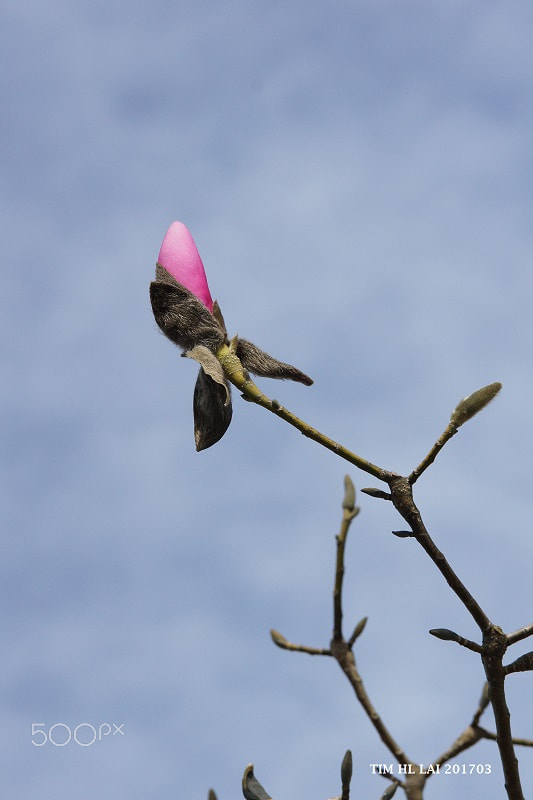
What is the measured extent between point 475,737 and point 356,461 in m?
1.19

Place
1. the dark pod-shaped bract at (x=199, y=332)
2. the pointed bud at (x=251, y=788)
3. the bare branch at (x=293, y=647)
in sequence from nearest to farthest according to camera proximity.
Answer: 1. the dark pod-shaped bract at (x=199, y=332)
2. the pointed bud at (x=251, y=788)
3. the bare branch at (x=293, y=647)

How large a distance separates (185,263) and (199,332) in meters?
0.18

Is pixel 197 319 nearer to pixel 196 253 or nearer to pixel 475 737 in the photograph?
pixel 196 253

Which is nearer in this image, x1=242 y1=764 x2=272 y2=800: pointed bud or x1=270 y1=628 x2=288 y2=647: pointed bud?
x1=242 y1=764 x2=272 y2=800: pointed bud

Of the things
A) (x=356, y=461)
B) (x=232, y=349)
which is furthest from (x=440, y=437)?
(x=232, y=349)

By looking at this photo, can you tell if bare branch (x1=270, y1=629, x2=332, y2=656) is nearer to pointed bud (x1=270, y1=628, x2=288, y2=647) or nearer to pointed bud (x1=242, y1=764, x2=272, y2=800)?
pointed bud (x1=270, y1=628, x2=288, y2=647)

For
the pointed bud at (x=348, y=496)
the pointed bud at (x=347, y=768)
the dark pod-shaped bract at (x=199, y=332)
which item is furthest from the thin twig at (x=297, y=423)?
the pointed bud at (x=348, y=496)

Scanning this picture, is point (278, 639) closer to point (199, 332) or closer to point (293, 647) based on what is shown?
point (293, 647)

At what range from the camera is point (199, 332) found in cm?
196

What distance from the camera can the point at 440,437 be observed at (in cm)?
176

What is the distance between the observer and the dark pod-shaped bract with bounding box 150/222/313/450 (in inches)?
76.7

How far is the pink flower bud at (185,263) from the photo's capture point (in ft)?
6.56

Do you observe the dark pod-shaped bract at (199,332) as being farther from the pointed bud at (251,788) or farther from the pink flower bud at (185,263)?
the pointed bud at (251,788)

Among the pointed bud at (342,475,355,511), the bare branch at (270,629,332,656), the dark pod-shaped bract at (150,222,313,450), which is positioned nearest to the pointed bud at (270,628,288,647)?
the bare branch at (270,629,332,656)
